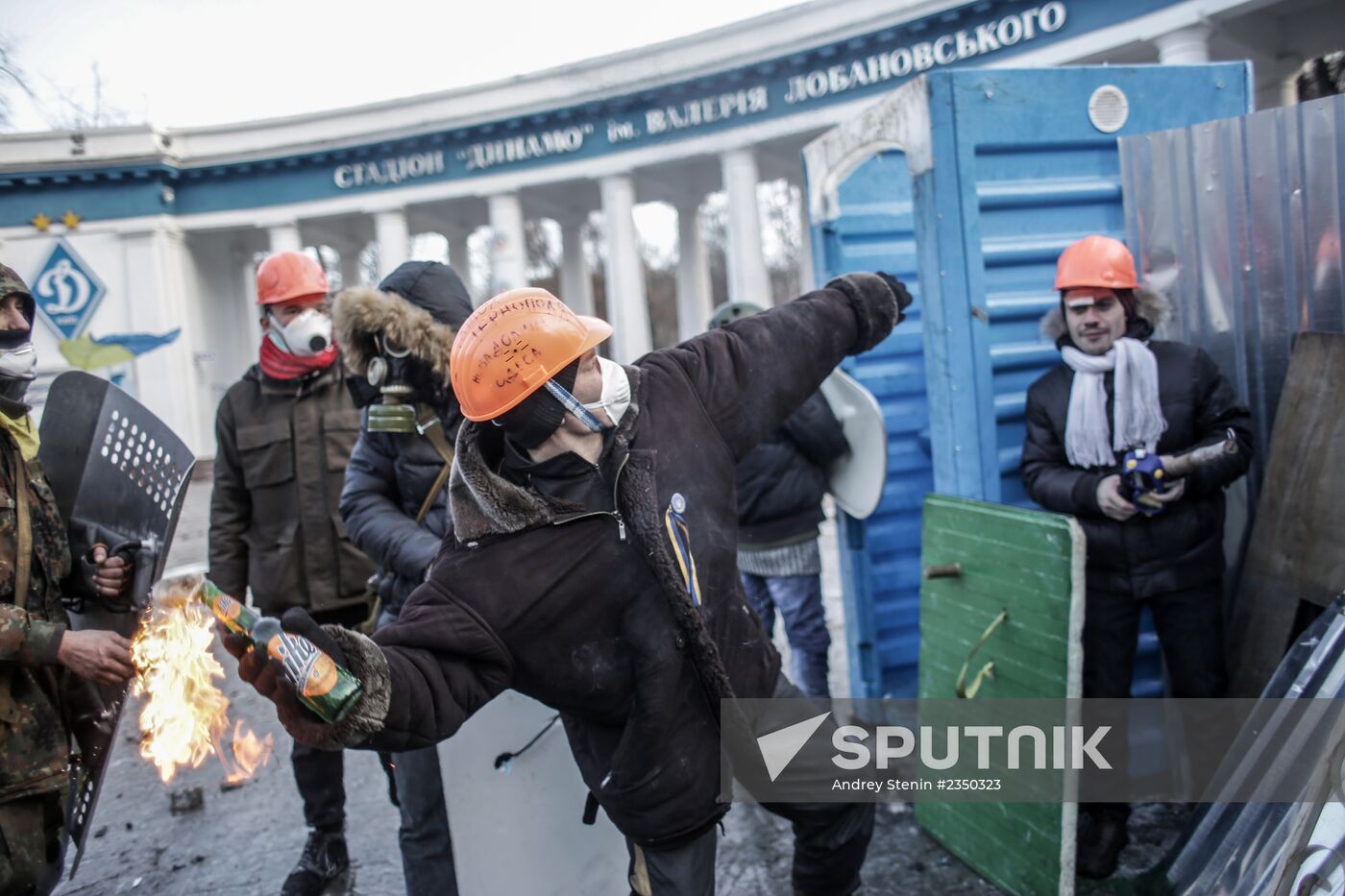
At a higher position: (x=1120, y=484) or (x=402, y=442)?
(x=402, y=442)

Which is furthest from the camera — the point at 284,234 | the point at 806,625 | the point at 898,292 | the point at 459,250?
the point at 459,250

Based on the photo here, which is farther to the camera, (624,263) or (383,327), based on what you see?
(624,263)

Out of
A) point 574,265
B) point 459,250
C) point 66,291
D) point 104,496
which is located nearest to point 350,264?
point 459,250

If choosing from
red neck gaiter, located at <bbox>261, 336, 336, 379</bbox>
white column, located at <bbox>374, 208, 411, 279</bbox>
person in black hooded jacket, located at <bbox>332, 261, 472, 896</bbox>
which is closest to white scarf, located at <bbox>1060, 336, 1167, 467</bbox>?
person in black hooded jacket, located at <bbox>332, 261, 472, 896</bbox>

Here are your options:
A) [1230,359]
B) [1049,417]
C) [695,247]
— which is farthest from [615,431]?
[695,247]

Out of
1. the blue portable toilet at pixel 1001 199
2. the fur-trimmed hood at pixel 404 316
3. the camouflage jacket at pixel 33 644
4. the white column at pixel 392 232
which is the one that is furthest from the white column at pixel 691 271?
the camouflage jacket at pixel 33 644

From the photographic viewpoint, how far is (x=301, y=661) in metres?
1.53

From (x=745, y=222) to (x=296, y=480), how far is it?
48.9 feet

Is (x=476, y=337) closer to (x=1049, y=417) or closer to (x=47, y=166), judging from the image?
(x=1049, y=417)

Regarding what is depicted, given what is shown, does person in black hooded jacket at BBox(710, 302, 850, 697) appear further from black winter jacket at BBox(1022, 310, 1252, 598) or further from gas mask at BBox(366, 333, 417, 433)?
gas mask at BBox(366, 333, 417, 433)

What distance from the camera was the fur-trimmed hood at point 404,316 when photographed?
2.75 metres

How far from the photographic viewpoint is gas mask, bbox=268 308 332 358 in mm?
3449

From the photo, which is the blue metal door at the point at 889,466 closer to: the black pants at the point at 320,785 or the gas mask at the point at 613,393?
the gas mask at the point at 613,393

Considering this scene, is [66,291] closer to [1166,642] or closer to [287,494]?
[287,494]
